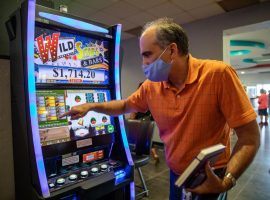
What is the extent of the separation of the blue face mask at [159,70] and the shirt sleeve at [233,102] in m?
0.28

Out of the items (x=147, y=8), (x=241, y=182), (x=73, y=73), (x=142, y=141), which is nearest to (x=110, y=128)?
(x=73, y=73)

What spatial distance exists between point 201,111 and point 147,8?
3074 millimetres

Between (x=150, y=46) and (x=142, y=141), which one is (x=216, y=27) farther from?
(x=150, y=46)

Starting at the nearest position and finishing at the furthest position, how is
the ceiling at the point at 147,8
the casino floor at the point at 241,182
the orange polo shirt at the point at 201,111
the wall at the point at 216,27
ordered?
the orange polo shirt at the point at 201,111
the casino floor at the point at 241,182
the ceiling at the point at 147,8
the wall at the point at 216,27

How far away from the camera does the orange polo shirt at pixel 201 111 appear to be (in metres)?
0.91

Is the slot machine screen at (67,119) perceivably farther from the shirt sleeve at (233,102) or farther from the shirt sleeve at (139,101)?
the shirt sleeve at (233,102)

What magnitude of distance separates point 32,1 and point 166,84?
2.47ft

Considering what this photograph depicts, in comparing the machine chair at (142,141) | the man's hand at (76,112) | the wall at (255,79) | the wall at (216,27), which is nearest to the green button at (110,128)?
the man's hand at (76,112)

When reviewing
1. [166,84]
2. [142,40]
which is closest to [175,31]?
[142,40]

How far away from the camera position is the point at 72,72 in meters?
1.29

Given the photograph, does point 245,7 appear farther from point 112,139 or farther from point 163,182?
point 112,139

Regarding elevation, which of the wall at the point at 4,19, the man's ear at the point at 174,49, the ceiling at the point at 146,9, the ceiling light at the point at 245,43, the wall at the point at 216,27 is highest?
the ceiling light at the point at 245,43

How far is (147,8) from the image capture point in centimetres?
366

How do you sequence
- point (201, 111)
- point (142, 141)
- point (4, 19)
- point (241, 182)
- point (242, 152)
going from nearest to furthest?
point (242, 152) < point (201, 111) < point (4, 19) < point (142, 141) < point (241, 182)
